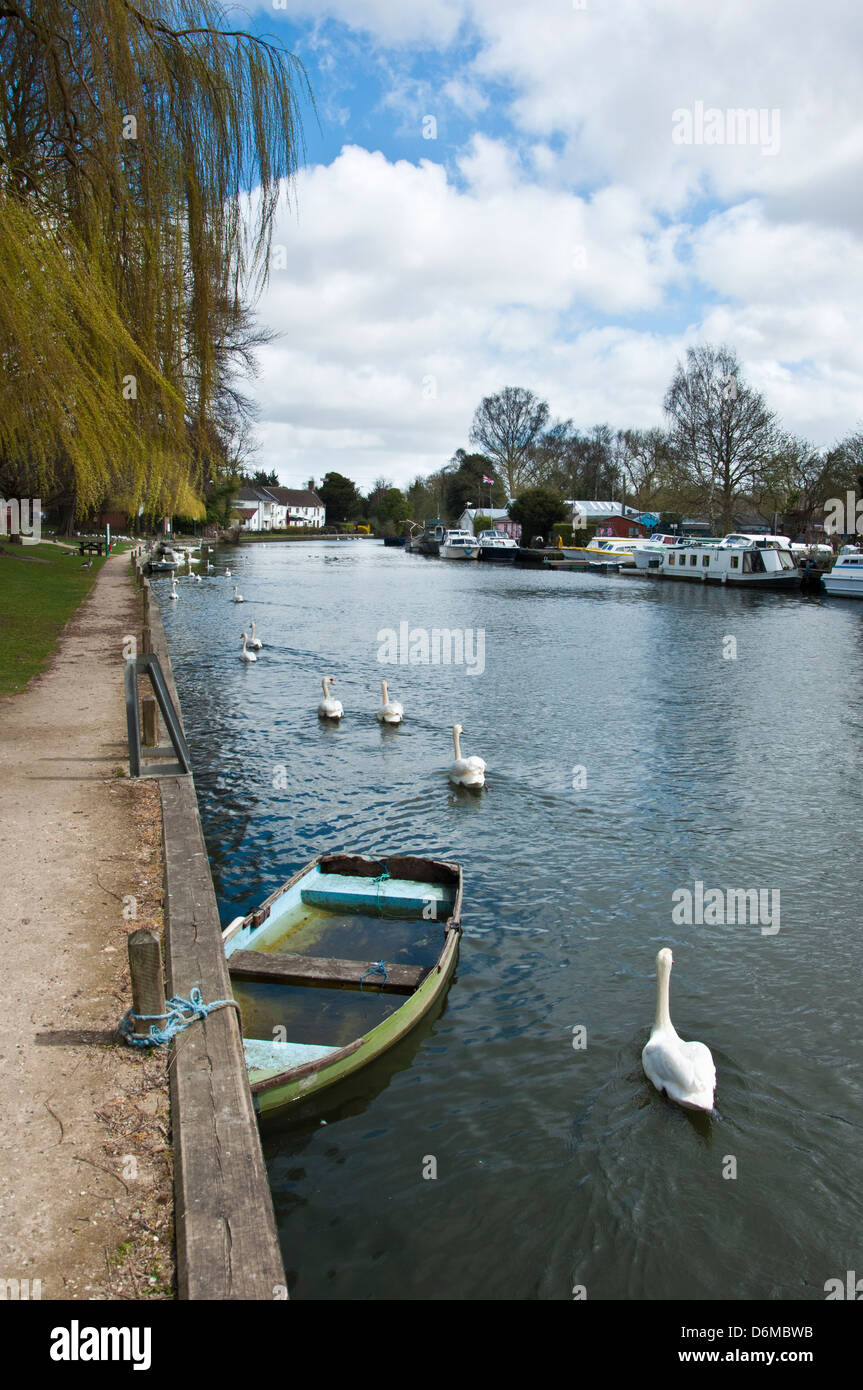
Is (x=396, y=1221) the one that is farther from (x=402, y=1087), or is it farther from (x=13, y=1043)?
(x=13, y=1043)

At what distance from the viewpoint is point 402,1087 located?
6.30 meters

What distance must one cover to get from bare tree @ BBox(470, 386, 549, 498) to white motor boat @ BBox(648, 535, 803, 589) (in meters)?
58.3

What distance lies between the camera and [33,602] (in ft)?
82.2

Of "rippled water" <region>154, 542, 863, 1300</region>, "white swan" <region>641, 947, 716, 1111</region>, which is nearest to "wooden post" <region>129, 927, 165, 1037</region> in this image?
"rippled water" <region>154, 542, 863, 1300</region>

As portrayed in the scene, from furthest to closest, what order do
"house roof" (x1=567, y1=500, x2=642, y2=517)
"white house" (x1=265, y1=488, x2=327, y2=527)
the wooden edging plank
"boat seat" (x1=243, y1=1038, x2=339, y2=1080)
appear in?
"white house" (x1=265, y1=488, x2=327, y2=527), "house roof" (x1=567, y1=500, x2=642, y2=517), "boat seat" (x1=243, y1=1038, x2=339, y2=1080), the wooden edging plank

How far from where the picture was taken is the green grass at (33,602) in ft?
51.6

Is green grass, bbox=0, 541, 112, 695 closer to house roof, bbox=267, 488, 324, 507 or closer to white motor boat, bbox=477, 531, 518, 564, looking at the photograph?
white motor boat, bbox=477, 531, 518, 564

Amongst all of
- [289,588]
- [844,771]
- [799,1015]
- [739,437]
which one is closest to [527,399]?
[739,437]

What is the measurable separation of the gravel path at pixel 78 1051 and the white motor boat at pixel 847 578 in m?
48.3

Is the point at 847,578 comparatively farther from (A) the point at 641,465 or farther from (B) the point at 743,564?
(A) the point at 641,465

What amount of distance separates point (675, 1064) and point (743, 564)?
54.5 meters

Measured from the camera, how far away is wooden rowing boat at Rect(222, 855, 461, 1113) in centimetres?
602

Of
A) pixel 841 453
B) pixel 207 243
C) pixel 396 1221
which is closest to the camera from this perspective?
pixel 396 1221

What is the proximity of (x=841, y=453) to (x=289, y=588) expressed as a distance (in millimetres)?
44780
